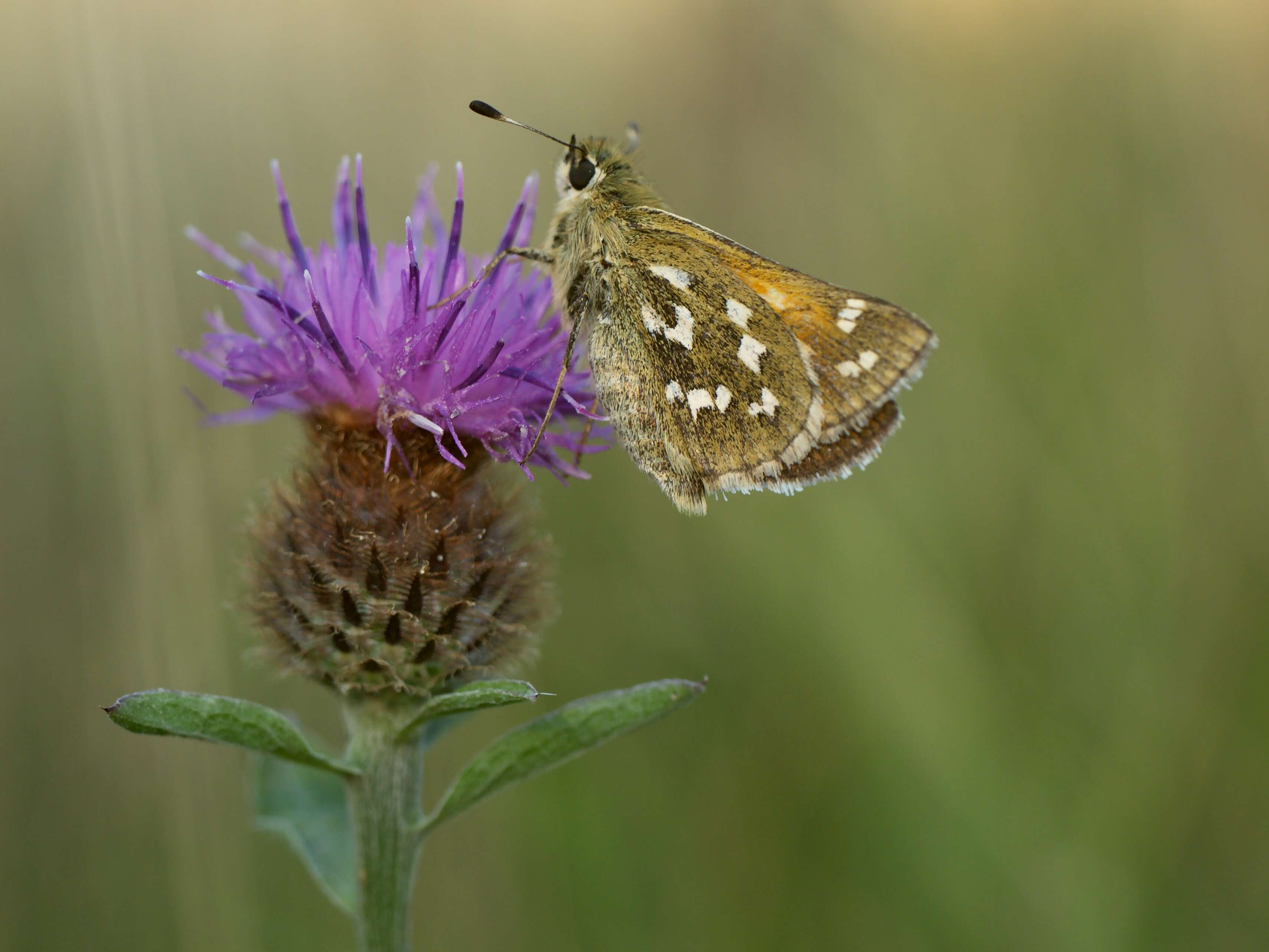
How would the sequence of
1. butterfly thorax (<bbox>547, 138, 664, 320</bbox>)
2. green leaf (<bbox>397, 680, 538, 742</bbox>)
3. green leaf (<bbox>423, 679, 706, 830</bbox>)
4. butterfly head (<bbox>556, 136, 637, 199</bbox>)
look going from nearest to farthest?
1. green leaf (<bbox>397, 680, 538, 742</bbox>)
2. green leaf (<bbox>423, 679, 706, 830</bbox>)
3. butterfly thorax (<bbox>547, 138, 664, 320</bbox>)
4. butterfly head (<bbox>556, 136, 637, 199</bbox>)

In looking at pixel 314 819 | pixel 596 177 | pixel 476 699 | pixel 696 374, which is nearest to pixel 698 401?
pixel 696 374

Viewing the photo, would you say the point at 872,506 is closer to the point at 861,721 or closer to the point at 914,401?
the point at 914,401

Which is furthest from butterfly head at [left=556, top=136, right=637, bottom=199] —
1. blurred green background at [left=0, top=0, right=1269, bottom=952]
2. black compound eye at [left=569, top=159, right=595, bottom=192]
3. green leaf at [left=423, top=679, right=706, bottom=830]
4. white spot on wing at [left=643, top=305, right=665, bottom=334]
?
green leaf at [left=423, top=679, right=706, bottom=830]

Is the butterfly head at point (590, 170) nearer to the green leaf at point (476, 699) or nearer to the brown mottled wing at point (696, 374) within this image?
the brown mottled wing at point (696, 374)

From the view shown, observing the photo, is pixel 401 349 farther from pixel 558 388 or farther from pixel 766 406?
pixel 766 406

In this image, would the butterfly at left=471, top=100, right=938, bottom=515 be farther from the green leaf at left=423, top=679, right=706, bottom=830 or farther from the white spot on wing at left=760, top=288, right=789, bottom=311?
the green leaf at left=423, top=679, right=706, bottom=830

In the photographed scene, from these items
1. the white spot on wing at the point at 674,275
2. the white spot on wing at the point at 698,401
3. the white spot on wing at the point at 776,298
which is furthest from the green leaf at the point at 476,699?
the white spot on wing at the point at 776,298

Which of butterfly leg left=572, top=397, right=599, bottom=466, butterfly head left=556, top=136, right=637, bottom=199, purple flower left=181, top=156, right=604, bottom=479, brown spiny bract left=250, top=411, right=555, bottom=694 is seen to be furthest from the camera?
butterfly head left=556, top=136, right=637, bottom=199
